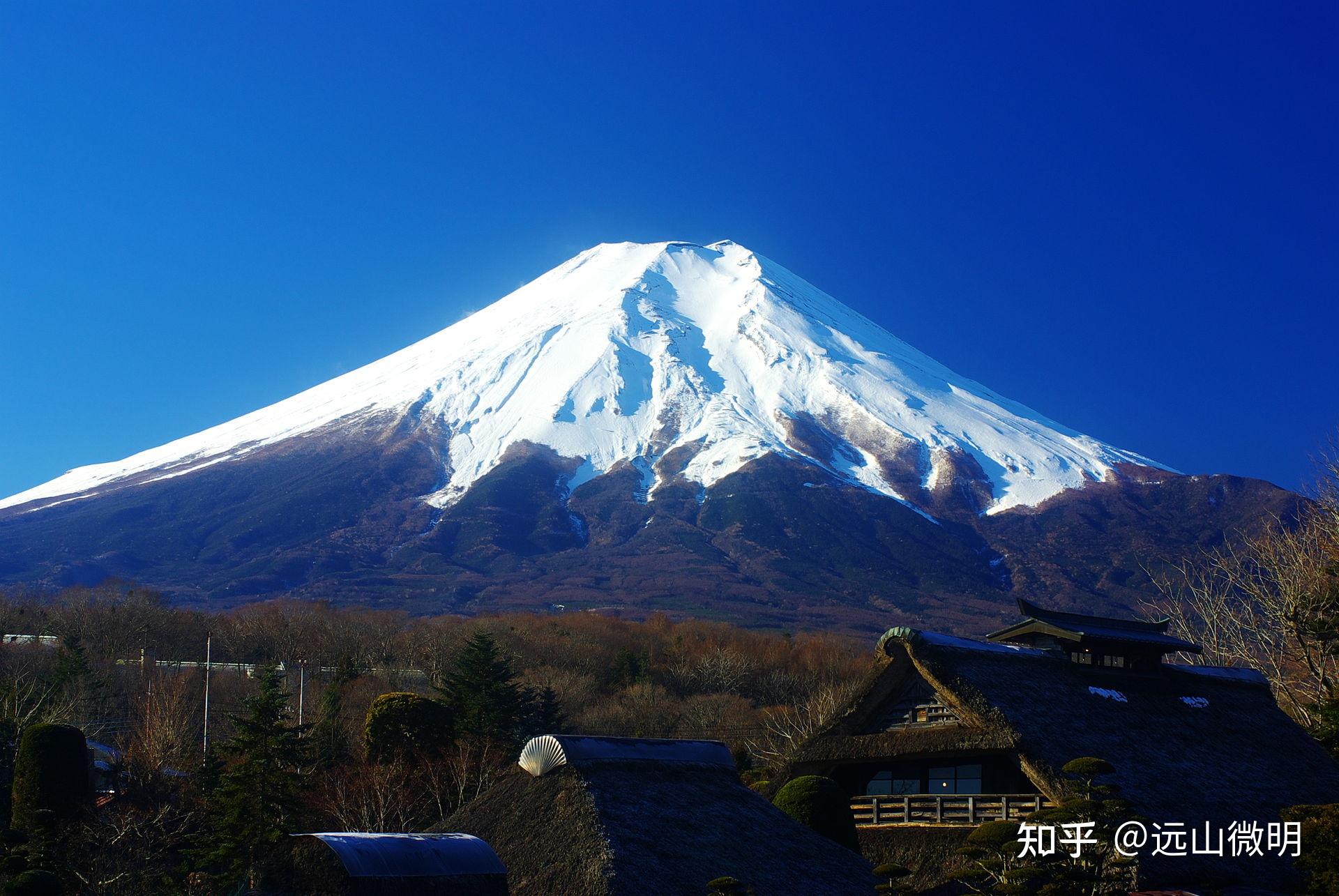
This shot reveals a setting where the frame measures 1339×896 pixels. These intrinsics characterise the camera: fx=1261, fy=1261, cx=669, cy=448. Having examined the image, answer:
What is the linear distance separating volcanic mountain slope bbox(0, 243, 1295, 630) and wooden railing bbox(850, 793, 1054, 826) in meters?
78.7

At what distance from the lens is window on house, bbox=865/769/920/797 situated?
57.3 feet

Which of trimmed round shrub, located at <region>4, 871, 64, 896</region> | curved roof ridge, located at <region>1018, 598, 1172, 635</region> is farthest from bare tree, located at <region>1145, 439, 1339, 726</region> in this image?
trimmed round shrub, located at <region>4, 871, 64, 896</region>

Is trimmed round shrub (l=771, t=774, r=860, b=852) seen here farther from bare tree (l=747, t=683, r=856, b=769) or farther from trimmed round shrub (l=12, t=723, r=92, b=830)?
bare tree (l=747, t=683, r=856, b=769)

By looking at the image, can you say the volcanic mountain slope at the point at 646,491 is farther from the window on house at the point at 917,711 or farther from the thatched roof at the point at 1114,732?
the window on house at the point at 917,711

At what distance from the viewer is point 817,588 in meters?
114

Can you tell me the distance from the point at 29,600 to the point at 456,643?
29062 millimetres

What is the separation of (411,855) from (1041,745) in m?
8.54

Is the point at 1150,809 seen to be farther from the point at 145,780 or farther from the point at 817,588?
the point at 817,588

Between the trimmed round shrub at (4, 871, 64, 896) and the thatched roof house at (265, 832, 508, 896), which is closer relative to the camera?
the thatched roof house at (265, 832, 508, 896)

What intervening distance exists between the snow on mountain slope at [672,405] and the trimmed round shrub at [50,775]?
400ft

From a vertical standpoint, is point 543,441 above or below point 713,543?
above

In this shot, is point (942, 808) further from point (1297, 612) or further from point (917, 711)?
point (1297, 612)

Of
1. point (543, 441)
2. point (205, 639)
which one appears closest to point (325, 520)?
point (543, 441)

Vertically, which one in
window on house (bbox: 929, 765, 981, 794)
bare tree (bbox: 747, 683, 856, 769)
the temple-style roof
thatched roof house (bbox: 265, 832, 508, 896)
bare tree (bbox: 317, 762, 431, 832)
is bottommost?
bare tree (bbox: 747, 683, 856, 769)
